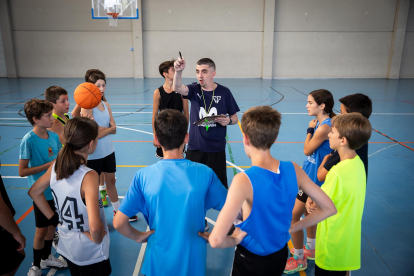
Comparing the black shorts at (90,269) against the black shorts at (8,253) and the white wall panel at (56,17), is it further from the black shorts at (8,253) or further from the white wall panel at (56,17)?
the white wall panel at (56,17)

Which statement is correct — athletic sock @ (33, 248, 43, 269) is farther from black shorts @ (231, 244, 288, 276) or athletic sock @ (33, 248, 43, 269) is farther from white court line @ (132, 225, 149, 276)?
black shorts @ (231, 244, 288, 276)

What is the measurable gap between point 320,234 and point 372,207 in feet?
8.60

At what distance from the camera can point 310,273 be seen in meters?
3.18

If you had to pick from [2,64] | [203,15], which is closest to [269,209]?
[203,15]

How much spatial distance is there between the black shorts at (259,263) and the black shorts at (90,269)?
1141mm

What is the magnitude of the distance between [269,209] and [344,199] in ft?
2.55

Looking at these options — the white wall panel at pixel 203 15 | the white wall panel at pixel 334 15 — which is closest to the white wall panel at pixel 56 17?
the white wall panel at pixel 203 15

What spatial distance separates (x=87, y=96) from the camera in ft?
11.6

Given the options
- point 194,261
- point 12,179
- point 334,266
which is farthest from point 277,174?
point 12,179

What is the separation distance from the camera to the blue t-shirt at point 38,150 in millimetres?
2947

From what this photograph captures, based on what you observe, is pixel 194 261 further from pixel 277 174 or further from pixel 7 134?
pixel 7 134

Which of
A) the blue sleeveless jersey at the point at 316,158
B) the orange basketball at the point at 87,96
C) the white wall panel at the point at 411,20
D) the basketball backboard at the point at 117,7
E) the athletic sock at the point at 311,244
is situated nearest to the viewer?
the blue sleeveless jersey at the point at 316,158

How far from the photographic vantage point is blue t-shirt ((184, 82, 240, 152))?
368 cm

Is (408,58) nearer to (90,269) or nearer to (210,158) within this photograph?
(210,158)
